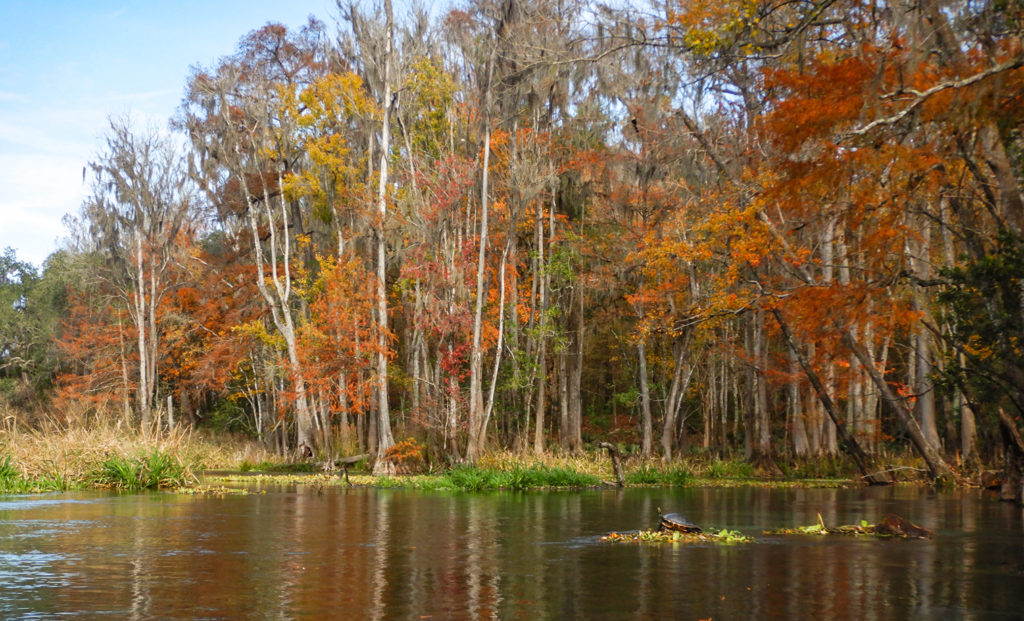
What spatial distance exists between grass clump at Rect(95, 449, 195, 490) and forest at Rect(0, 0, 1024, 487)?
1526 millimetres

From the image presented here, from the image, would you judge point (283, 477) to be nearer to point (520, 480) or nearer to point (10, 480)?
point (10, 480)

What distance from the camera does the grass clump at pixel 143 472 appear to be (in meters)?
21.3

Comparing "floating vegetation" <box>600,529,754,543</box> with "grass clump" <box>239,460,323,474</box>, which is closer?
"floating vegetation" <box>600,529,754,543</box>

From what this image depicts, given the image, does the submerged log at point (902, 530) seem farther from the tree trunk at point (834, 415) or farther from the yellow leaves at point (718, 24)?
the tree trunk at point (834, 415)

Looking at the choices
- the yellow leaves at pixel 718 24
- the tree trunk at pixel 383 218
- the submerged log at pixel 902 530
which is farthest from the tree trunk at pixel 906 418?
the tree trunk at pixel 383 218

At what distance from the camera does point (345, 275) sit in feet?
118

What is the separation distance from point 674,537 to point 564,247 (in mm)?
23049

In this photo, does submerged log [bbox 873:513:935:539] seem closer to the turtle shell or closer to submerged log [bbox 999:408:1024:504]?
the turtle shell

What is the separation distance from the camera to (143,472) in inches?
845

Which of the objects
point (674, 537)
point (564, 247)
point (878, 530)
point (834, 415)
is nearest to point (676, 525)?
point (674, 537)

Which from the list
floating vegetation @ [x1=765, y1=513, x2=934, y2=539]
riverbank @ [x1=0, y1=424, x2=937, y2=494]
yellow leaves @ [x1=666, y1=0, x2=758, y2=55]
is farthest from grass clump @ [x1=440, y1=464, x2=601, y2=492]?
yellow leaves @ [x1=666, y1=0, x2=758, y2=55]

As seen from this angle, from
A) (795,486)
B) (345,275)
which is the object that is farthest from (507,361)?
(795,486)

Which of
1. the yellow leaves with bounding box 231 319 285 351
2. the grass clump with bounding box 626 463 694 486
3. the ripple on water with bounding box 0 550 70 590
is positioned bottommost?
the grass clump with bounding box 626 463 694 486

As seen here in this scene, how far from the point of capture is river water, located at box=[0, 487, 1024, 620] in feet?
24.1
